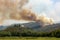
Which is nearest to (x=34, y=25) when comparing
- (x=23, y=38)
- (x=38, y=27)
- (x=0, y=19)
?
(x=38, y=27)

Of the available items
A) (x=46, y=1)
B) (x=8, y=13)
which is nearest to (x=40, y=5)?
(x=46, y=1)

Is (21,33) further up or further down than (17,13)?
further down

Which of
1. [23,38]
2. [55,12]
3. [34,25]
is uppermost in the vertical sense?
[55,12]

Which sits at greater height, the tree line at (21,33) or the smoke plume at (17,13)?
the smoke plume at (17,13)

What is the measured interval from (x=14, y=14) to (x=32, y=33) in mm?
396

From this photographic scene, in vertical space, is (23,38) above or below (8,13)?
below

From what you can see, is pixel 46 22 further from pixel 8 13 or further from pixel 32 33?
pixel 8 13

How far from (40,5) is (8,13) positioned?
498 mm

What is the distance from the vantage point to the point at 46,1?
295 centimetres

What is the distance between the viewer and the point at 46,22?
2953mm

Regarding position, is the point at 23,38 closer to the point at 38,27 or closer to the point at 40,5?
the point at 38,27

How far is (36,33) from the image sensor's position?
296 cm

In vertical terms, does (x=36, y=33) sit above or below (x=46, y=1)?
below

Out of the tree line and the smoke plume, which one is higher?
the smoke plume
